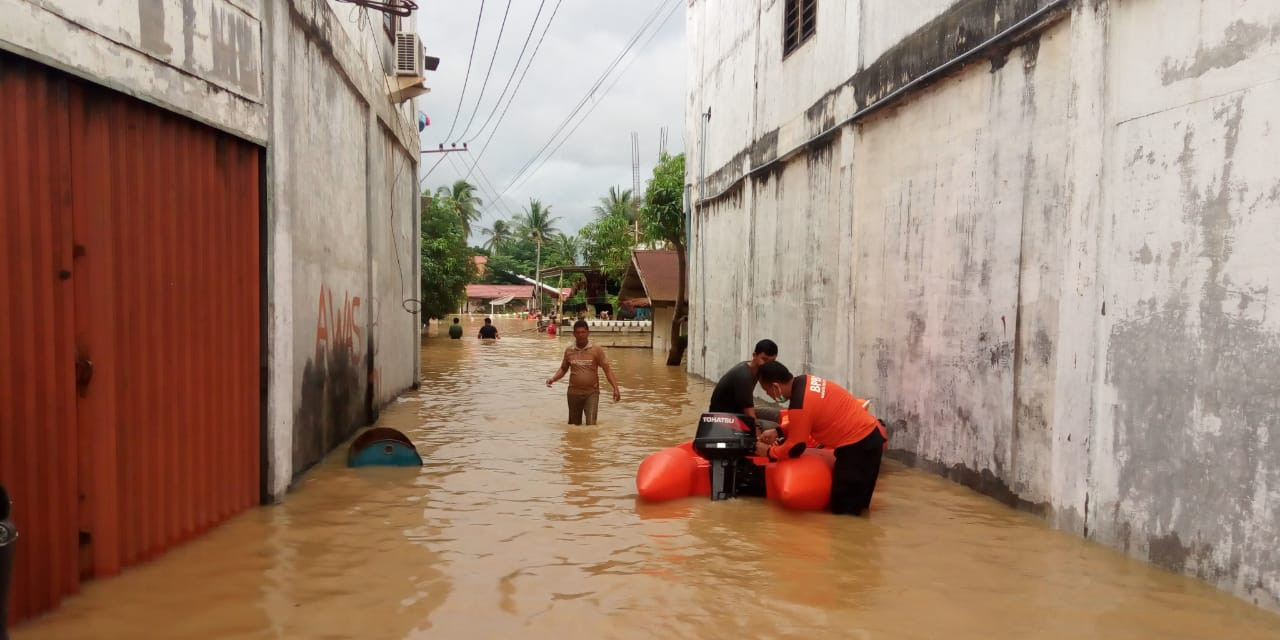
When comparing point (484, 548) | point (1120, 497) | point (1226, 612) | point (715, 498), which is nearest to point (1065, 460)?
point (1120, 497)

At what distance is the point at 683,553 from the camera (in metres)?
5.75

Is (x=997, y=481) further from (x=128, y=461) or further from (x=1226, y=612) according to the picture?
(x=128, y=461)

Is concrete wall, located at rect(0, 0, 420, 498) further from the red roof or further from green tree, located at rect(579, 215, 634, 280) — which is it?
the red roof

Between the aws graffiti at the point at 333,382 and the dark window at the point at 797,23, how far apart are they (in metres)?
7.52

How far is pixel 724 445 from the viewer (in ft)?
23.1

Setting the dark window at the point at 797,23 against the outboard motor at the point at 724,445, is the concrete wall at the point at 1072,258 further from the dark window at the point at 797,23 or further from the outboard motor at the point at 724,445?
the outboard motor at the point at 724,445

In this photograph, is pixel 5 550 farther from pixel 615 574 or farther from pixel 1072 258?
pixel 1072 258

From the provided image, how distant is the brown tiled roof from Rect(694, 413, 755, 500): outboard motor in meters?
19.7

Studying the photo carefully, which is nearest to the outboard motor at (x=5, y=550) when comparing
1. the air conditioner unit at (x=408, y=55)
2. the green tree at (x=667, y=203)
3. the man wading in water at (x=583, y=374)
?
the man wading in water at (x=583, y=374)

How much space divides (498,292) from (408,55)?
5510cm

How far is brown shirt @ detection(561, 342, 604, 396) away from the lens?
36.6ft

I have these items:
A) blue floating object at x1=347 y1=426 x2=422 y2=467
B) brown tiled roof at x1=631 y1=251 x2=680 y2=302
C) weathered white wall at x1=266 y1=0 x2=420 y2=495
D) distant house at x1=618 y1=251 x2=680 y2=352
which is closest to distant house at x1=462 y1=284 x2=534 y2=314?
distant house at x1=618 y1=251 x2=680 y2=352

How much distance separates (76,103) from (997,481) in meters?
7.29

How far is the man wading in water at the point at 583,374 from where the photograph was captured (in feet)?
36.6
